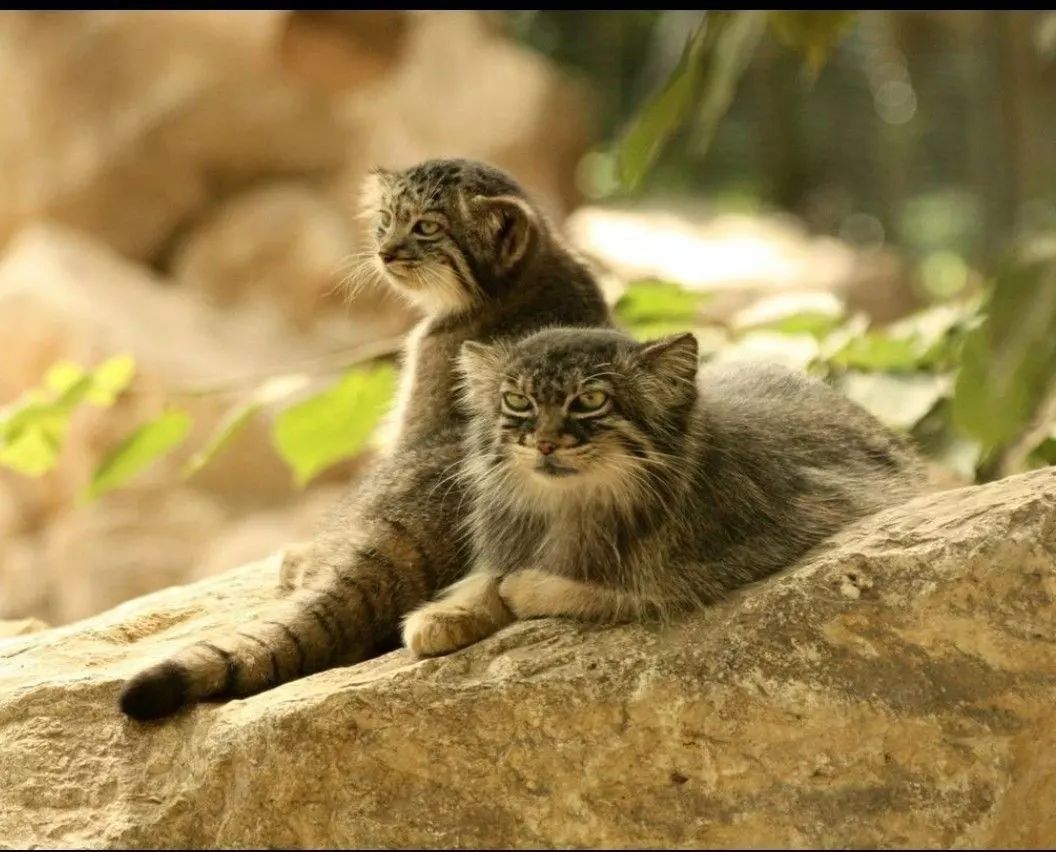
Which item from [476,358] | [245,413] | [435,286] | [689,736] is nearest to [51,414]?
[245,413]

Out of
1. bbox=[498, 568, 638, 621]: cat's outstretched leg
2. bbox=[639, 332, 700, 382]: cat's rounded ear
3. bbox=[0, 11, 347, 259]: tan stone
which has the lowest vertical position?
bbox=[498, 568, 638, 621]: cat's outstretched leg

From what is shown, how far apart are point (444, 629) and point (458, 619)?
0.05m

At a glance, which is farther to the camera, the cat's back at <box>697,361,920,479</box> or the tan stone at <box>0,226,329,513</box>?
the tan stone at <box>0,226,329,513</box>

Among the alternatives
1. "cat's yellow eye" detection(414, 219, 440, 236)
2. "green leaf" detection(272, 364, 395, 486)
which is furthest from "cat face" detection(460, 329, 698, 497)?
"green leaf" detection(272, 364, 395, 486)

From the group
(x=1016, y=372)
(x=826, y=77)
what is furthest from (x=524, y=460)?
(x=826, y=77)

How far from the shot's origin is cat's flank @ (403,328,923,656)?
3172mm

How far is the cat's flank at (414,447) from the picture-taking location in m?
3.32

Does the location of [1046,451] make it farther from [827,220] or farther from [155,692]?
[827,220]

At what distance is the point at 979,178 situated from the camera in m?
12.5

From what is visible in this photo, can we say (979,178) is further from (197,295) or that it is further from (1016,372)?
(1016,372)

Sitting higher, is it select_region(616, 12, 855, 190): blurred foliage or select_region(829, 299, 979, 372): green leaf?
select_region(616, 12, 855, 190): blurred foliage

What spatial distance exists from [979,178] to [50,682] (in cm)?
1078

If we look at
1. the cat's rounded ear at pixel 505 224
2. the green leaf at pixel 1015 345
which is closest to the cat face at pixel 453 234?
the cat's rounded ear at pixel 505 224

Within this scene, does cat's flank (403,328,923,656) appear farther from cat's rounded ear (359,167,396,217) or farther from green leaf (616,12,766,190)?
cat's rounded ear (359,167,396,217)
